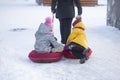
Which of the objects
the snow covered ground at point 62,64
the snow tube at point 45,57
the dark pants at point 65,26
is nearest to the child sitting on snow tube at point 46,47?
the snow tube at point 45,57

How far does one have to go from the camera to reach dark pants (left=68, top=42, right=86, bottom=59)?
6930 millimetres

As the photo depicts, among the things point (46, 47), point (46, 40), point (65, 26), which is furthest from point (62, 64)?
point (65, 26)

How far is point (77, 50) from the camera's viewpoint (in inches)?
274

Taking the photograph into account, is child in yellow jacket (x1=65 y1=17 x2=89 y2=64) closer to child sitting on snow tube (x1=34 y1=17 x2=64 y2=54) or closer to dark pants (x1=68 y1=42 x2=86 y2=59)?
dark pants (x1=68 y1=42 x2=86 y2=59)

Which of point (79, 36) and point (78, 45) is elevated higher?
point (79, 36)

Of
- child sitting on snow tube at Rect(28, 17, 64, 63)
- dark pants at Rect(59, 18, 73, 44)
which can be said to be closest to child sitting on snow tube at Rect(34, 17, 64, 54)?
child sitting on snow tube at Rect(28, 17, 64, 63)

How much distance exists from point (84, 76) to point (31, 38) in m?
4.27

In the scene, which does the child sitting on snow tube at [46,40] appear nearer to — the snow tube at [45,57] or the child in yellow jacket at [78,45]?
the snow tube at [45,57]

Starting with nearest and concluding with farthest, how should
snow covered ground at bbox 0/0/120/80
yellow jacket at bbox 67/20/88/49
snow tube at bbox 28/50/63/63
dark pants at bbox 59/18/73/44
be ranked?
snow covered ground at bbox 0/0/120/80
snow tube at bbox 28/50/63/63
yellow jacket at bbox 67/20/88/49
dark pants at bbox 59/18/73/44

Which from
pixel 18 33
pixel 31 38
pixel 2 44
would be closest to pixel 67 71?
pixel 2 44

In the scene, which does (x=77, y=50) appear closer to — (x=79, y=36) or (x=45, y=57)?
(x=79, y=36)

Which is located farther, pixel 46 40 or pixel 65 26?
pixel 65 26

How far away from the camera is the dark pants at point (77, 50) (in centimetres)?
693

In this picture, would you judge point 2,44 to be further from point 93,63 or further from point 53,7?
point 93,63
